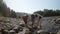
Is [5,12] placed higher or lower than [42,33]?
higher

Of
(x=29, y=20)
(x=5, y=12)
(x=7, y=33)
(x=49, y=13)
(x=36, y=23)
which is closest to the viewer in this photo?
(x=7, y=33)

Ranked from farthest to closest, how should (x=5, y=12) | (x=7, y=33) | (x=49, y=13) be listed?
(x=49, y=13) → (x=5, y=12) → (x=7, y=33)

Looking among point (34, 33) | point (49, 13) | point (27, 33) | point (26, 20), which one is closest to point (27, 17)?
point (26, 20)

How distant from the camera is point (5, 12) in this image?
8188 millimetres

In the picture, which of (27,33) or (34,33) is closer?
(27,33)

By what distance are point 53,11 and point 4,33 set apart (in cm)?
2670

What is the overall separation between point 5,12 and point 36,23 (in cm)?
204

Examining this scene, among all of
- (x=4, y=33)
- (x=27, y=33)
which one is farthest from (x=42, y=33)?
(x=4, y=33)

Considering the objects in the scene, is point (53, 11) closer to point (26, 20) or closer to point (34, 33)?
point (26, 20)

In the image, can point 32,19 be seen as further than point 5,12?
Yes

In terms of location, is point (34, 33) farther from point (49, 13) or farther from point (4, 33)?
point (49, 13)

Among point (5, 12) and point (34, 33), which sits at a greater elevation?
point (5, 12)

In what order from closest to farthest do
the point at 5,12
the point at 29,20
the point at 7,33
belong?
1. the point at 7,33
2. the point at 5,12
3. the point at 29,20

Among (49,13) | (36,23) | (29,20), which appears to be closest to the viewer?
(36,23)
